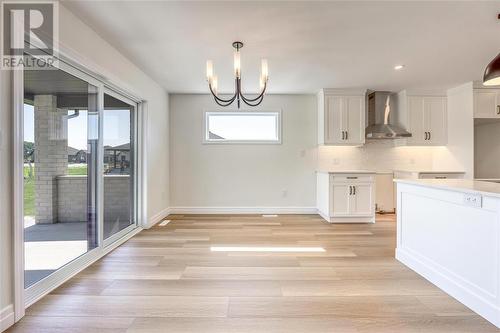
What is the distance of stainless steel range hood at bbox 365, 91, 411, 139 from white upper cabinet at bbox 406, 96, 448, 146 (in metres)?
0.25

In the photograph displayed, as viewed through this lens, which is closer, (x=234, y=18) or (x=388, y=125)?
(x=234, y=18)

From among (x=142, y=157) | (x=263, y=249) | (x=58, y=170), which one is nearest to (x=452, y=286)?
(x=263, y=249)

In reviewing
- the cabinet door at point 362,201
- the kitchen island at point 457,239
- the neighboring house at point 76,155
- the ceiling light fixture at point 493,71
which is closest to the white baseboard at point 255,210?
the cabinet door at point 362,201

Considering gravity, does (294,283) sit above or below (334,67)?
below

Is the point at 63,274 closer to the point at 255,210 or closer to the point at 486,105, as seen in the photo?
the point at 255,210

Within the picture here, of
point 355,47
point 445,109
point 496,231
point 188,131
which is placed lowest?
point 496,231

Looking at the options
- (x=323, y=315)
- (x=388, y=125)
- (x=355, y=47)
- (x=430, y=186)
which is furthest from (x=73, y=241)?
(x=388, y=125)

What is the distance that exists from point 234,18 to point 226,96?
2.92m

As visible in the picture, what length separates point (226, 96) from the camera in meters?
5.38

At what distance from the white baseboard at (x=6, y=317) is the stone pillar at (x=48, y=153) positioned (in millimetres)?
694

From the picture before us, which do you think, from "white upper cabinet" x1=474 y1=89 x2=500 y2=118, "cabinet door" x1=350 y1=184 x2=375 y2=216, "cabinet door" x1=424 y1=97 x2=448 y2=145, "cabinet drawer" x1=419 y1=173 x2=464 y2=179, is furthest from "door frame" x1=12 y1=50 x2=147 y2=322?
"white upper cabinet" x1=474 y1=89 x2=500 y2=118

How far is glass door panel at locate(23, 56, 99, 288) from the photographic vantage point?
7.11ft

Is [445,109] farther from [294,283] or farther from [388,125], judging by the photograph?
[294,283]

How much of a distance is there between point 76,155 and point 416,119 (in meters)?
5.48
